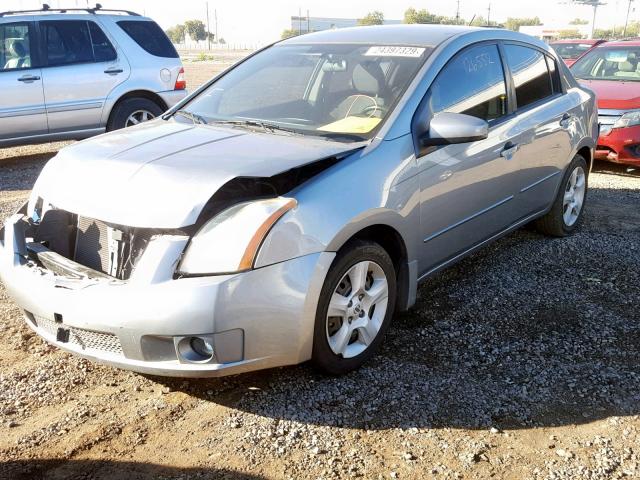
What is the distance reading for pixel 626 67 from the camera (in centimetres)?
912

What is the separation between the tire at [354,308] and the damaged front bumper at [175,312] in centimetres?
10

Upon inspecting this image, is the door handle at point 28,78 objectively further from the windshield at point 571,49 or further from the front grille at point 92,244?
the windshield at point 571,49

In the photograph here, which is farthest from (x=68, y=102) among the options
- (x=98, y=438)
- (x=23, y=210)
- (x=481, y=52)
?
(x=98, y=438)

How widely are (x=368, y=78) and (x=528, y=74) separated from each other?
154 cm

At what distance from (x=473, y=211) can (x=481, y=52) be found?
1059mm

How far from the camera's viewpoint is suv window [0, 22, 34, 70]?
26.2 feet

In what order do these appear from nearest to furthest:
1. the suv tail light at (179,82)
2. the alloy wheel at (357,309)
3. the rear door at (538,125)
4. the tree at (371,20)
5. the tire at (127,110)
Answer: the alloy wheel at (357,309) → the rear door at (538,125) → the tire at (127,110) → the suv tail light at (179,82) → the tree at (371,20)

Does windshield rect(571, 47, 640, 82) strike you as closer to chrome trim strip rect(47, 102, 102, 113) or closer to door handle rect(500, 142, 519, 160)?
door handle rect(500, 142, 519, 160)

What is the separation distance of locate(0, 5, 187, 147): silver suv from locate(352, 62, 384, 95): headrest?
5484mm

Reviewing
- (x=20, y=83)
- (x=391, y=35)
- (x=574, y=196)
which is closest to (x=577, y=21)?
(x=20, y=83)

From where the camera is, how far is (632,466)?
8.96 feet

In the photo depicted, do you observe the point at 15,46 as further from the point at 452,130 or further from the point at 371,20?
the point at 371,20

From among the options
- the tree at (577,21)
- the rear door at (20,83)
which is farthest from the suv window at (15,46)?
the tree at (577,21)

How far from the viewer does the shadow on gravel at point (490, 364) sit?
10.1ft
